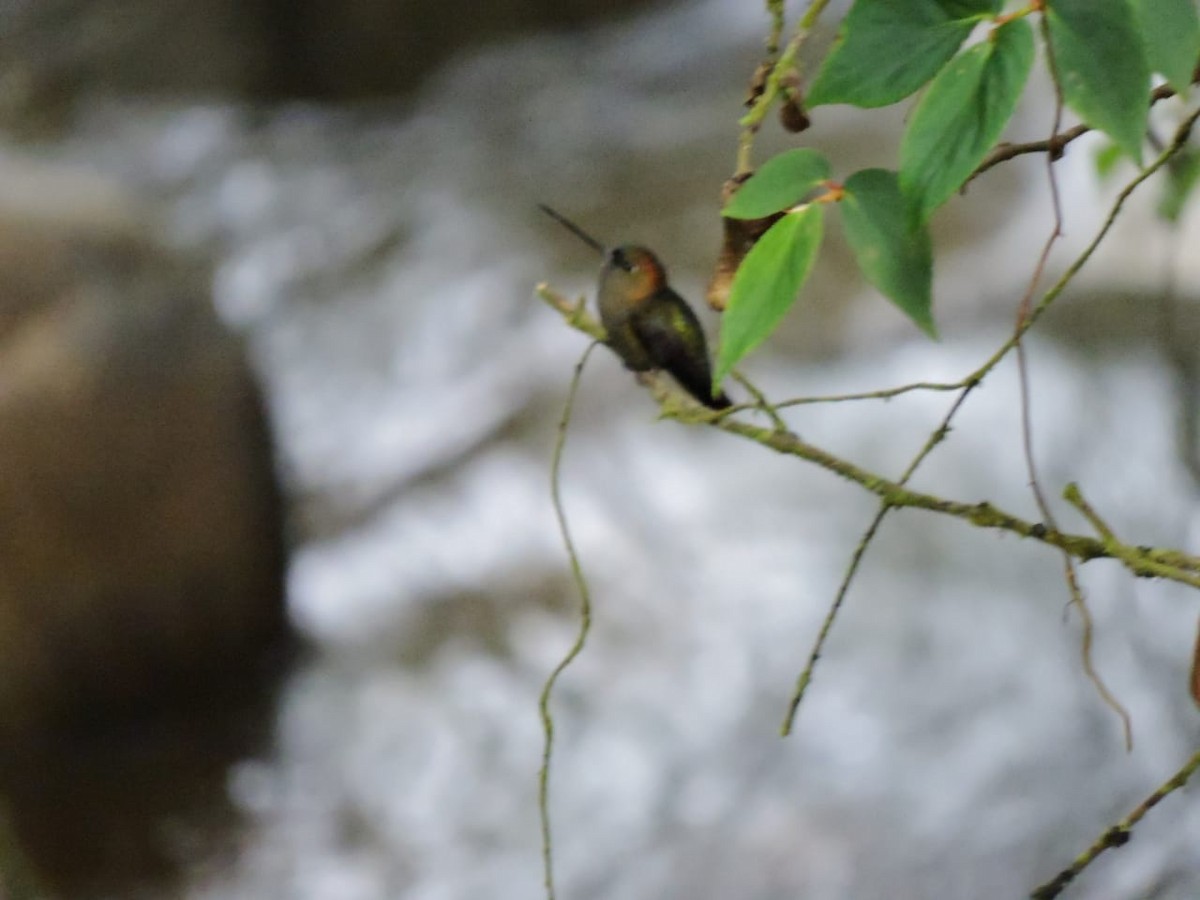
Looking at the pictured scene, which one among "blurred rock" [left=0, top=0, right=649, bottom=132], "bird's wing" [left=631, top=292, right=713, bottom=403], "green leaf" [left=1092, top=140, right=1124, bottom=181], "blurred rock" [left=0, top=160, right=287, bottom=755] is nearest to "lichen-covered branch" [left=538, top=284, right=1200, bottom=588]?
"bird's wing" [left=631, top=292, right=713, bottom=403]

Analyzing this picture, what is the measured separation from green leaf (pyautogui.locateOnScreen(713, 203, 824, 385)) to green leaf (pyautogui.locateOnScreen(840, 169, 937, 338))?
0.05 ft

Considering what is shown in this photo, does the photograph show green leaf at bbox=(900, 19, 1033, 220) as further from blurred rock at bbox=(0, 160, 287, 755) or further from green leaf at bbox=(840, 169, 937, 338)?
blurred rock at bbox=(0, 160, 287, 755)

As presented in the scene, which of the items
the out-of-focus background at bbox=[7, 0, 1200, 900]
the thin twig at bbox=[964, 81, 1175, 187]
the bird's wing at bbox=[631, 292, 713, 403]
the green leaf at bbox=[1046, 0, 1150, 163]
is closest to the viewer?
the green leaf at bbox=[1046, 0, 1150, 163]

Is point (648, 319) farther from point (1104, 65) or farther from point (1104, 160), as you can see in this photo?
point (1104, 160)

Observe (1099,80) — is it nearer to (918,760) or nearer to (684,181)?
(918,760)

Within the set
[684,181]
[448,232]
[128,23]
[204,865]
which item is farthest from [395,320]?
[128,23]

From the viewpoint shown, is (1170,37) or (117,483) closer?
(1170,37)

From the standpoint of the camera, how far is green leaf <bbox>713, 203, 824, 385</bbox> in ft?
1.32

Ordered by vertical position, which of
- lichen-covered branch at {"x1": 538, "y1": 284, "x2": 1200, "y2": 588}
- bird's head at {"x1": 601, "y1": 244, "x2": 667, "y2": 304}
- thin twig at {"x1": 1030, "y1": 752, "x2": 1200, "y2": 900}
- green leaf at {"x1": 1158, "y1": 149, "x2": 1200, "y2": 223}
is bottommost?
thin twig at {"x1": 1030, "y1": 752, "x2": 1200, "y2": 900}

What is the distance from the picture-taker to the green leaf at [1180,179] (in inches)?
36.6

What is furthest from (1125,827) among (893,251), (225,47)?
(225,47)

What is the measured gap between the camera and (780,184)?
0.42 m

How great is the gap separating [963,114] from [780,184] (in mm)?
83

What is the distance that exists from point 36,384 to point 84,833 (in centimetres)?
57
